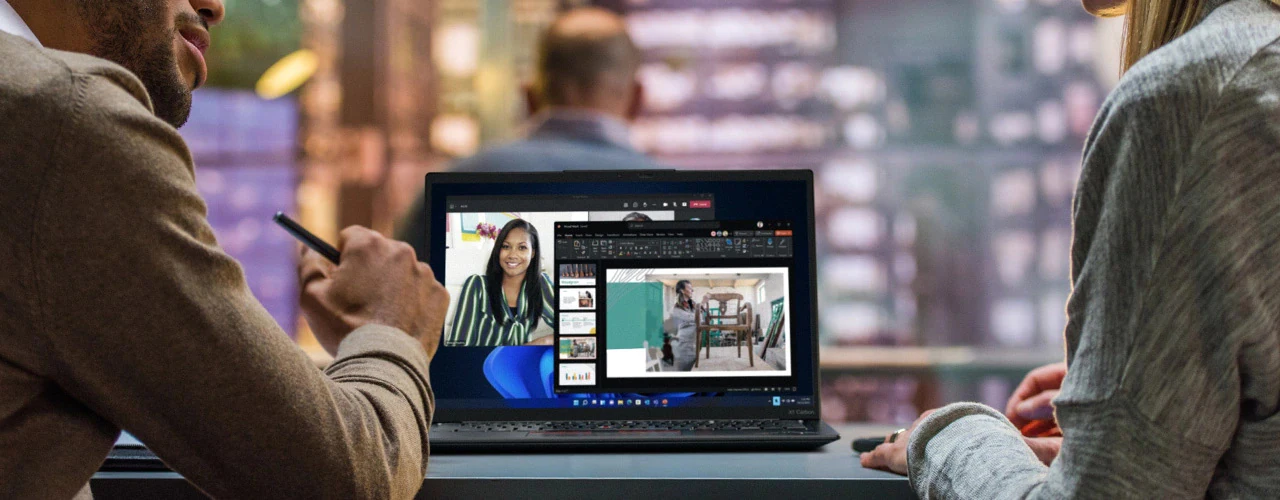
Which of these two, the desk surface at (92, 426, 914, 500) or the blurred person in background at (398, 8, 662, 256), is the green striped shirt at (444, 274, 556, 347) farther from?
the blurred person in background at (398, 8, 662, 256)

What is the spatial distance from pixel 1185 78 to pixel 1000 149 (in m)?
3.67

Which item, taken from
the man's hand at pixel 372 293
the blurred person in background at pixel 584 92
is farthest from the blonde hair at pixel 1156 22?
the blurred person in background at pixel 584 92

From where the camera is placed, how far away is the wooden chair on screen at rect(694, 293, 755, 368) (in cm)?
120

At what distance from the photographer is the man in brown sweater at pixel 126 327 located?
60cm

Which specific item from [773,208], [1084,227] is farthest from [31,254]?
[773,208]

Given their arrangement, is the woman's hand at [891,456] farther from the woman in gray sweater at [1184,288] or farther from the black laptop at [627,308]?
the woman in gray sweater at [1184,288]

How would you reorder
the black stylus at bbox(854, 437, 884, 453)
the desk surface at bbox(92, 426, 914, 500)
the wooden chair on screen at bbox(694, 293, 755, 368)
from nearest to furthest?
the desk surface at bbox(92, 426, 914, 500) < the black stylus at bbox(854, 437, 884, 453) < the wooden chair on screen at bbox(694, 293, 755, 368)

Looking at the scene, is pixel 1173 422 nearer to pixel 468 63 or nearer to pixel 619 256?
pixel 619 256

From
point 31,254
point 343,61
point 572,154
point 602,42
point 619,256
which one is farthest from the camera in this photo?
point 343,61

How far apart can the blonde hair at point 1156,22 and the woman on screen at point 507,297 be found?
702mm

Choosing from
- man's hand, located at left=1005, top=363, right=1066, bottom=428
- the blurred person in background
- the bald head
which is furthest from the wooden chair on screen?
the bald head

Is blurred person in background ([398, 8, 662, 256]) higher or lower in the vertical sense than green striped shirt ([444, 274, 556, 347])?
higher

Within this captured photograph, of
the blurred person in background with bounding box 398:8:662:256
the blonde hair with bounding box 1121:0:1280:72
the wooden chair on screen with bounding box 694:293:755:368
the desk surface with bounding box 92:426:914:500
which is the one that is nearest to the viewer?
the blonde hair with bounding box 1121:0:1280:72

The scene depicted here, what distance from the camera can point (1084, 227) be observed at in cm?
66
